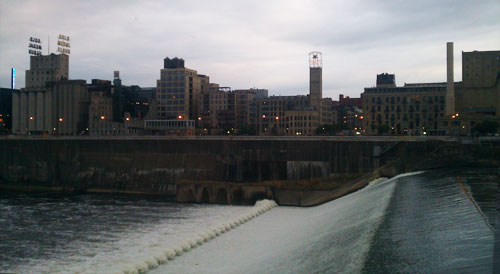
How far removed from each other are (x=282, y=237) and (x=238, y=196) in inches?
1025

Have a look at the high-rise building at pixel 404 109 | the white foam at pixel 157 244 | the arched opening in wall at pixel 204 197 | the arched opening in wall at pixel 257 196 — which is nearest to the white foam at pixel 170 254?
the white foam at pixel 157 244

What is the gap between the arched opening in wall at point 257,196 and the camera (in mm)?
64188

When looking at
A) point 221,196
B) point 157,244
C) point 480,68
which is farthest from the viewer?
point 480,68

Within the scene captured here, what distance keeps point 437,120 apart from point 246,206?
8875cm

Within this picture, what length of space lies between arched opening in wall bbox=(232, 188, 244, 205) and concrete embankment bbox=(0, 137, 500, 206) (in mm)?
195

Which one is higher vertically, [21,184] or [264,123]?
[264,123]

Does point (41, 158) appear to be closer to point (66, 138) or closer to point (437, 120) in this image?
point (66, 138)

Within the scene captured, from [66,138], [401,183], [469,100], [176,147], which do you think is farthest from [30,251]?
[469,100]

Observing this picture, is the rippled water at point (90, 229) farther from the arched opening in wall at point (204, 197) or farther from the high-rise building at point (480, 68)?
the high-rise building at point (480, 68)

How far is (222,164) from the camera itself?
81250mm

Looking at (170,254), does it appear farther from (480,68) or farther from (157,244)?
(480,68)

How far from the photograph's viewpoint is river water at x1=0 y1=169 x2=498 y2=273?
23219mm

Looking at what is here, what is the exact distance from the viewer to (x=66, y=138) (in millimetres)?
95812

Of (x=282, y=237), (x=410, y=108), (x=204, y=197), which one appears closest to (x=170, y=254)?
(x=282, y=237)
